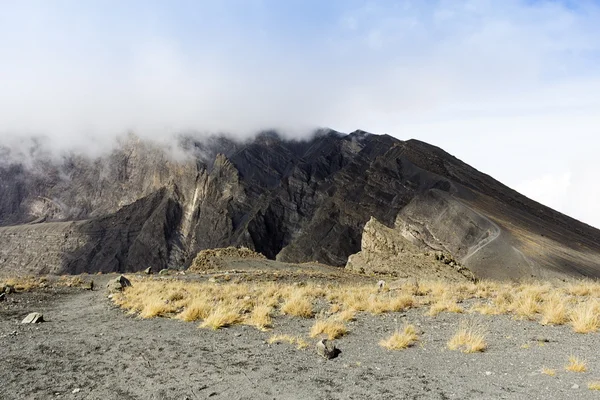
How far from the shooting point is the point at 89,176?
169m

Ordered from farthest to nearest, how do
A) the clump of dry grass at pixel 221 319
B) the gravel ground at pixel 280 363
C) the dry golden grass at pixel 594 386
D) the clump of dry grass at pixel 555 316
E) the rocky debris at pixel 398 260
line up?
1. the rocky debris at pixel 398 260
2. the clump of dry grass at pixel 221 319
3. the clump of dry grass at pixel 555 316
4. the gravel ground at pixel 280 363
5. the dry golden grass at pixel 594 386

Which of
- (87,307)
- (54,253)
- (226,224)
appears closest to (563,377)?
(87,307)

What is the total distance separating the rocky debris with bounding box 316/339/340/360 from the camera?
772 centimetres

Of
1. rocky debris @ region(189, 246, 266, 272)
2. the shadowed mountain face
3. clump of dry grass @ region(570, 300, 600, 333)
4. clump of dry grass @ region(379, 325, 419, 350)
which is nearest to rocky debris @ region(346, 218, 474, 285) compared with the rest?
the shadowed mountain face

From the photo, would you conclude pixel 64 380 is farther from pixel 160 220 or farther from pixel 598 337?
pixel 160 220

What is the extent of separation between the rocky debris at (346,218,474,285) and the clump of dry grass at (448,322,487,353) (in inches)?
914

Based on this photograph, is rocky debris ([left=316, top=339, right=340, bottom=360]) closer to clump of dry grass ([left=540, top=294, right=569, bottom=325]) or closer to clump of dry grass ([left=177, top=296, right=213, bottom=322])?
clump of dry grass ([left=177, top=296, right=213, bottom=322])

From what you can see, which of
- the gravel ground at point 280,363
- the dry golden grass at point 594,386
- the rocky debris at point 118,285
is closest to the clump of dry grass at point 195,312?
the gravel ground at point 280,363

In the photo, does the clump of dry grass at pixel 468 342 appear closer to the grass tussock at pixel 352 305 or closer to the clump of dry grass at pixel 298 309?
the grass tussock at pixel 352 305

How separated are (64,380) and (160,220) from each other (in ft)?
412

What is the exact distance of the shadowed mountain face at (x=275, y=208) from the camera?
1948 inches

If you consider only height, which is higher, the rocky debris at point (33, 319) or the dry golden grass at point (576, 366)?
the dry golden grass at point (576, 366)

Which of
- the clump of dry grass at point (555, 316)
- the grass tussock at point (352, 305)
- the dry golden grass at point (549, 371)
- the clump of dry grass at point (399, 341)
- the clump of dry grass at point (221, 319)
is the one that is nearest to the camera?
the dry golden grass at point (549, 371)

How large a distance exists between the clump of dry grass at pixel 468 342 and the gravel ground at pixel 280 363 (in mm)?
167
